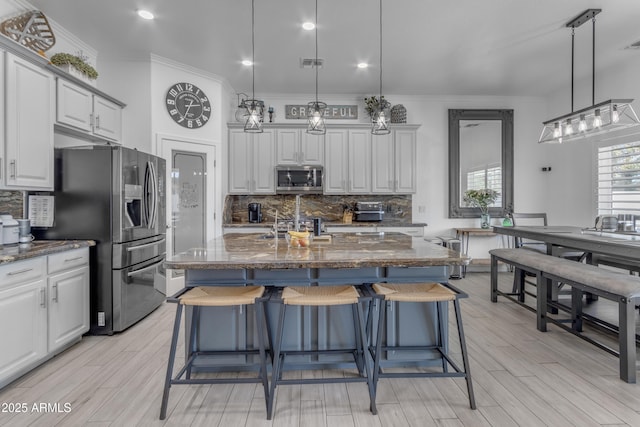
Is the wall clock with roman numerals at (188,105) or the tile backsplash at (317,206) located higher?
the wall clock with roman numerals at (188,105)

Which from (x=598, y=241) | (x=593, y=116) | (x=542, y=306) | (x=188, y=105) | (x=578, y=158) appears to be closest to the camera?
(x=598, y=241)

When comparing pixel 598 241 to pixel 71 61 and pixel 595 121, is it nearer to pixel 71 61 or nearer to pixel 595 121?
pixel 595 121

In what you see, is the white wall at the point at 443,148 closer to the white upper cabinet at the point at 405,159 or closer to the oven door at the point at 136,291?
the white upper cabinet at the point at 405,159

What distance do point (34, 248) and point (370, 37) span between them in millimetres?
3682

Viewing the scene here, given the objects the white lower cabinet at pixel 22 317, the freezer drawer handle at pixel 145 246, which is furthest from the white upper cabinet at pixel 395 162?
the white lower cabinet at pixel 22 317

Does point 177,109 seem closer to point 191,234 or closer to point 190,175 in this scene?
point 190,175

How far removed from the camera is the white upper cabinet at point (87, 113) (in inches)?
121

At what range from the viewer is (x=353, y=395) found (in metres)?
2.15

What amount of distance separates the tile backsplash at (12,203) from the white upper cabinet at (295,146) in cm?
316

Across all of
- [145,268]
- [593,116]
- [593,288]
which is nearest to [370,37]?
[593,116]

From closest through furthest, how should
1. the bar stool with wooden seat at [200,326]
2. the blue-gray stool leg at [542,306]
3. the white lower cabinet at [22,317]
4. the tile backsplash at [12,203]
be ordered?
the bar stool with wooden seat at [200,326]
the white lower cabinet at [22,317]
the tile backsplash at [12,203]
the blue-gray stool leg at [542,306]

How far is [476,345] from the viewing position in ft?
9.45

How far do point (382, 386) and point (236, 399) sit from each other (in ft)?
3.15

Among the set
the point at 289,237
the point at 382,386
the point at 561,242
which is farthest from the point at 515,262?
the point at 289,237
